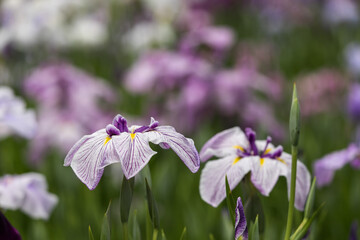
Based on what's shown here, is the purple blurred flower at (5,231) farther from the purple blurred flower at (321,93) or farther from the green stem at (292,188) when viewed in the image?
the purple blurred flower at (321,93)

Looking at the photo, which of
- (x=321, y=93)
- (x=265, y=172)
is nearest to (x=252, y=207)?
(x=265, y=172)

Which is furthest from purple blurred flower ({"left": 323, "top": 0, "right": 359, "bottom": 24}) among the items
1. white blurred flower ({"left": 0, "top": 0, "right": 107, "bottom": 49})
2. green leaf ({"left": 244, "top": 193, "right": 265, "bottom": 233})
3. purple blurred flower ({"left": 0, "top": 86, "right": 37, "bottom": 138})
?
green leaf ({"left": 244, "top": 193, "right": 265, "bottom": 233})

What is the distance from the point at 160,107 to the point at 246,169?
1.42 m

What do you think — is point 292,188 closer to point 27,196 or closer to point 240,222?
point 240,222

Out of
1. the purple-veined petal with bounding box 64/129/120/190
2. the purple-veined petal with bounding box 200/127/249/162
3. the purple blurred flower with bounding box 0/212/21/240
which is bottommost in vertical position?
the purple blurred flower with bounding box 0/212/21/240

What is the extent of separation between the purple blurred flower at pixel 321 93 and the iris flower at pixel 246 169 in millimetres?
1845

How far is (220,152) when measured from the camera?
822 mm

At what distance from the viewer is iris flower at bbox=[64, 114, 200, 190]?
2.10 feet

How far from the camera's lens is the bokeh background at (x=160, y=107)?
1.47 meters

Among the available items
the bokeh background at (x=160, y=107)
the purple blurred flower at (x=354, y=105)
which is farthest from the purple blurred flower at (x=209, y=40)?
the purple blurred flower at (x=354, y=105)

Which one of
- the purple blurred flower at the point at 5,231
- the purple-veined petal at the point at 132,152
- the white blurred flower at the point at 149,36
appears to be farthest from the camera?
the white blurred flower at the point at 149,36

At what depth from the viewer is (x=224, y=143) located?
2.79ft

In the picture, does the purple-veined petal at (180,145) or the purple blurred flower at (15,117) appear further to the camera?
the purple blurred flower at (15,117)

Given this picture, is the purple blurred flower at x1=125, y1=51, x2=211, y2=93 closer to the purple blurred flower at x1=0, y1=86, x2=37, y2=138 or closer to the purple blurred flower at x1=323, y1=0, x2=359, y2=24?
the purple blurred flower at x1=0, y1=86, x2=37, y2=138
